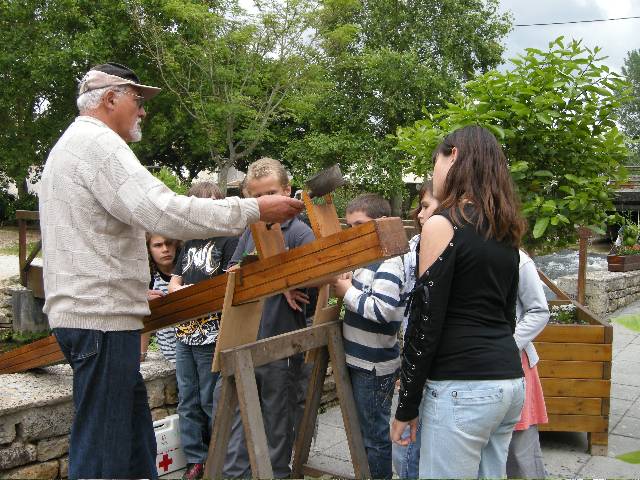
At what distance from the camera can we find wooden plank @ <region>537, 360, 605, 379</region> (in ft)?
14.3

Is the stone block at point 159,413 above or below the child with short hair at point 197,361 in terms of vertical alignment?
below

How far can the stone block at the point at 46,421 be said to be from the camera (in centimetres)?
333

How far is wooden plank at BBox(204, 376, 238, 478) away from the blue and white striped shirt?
70 cm

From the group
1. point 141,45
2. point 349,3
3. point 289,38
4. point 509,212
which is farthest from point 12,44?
point 509,212

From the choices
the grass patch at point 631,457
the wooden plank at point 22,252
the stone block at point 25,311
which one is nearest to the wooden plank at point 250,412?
the grass patch at point 631,457

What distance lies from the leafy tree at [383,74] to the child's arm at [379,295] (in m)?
21.4

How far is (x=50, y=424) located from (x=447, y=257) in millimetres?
2251

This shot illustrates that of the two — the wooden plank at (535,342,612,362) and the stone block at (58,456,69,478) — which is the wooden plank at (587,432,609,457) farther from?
the stone block at (58,456,69,478)

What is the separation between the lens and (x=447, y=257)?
2.19 meters

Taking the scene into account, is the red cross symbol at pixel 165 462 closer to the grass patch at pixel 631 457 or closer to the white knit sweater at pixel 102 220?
the white knit sweater at pixel 102 220

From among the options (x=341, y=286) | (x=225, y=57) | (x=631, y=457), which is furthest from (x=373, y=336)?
(x=225, y=57)

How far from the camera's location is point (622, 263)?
12086 mm

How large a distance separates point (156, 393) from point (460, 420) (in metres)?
2.30

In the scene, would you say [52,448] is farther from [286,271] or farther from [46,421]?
[286,271]
